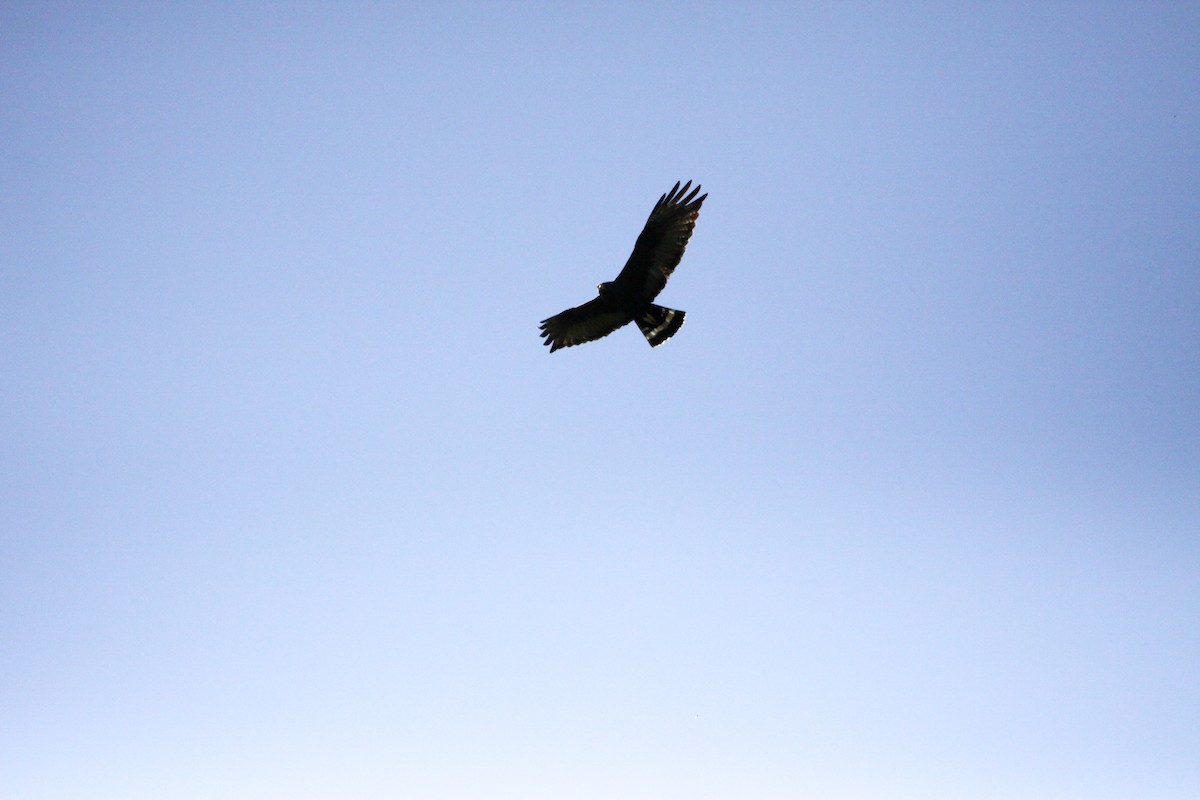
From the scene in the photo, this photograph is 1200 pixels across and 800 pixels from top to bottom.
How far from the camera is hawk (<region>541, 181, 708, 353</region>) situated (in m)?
18.3

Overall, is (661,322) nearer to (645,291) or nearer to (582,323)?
(645,291)

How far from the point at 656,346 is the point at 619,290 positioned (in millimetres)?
1389

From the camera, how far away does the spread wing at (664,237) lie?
18.3 metres

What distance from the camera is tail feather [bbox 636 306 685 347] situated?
19.2 meters

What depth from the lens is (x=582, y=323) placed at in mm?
19812

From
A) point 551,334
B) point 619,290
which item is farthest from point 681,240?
point 551,334

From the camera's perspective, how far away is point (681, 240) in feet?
60.1

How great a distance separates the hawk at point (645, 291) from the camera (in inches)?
720

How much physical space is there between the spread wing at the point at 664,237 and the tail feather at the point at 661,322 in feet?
2.33

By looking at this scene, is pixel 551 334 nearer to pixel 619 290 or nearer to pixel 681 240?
pixel 619 290

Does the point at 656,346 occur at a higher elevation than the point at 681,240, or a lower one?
lower

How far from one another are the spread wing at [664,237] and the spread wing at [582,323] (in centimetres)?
114

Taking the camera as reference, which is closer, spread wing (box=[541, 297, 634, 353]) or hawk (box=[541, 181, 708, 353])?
hawk (box=[541, 181, 708, 353])

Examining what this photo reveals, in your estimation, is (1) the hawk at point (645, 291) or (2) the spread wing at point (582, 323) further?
(2) the spread wing at point (582, 323)
